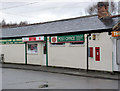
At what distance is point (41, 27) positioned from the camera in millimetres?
19500

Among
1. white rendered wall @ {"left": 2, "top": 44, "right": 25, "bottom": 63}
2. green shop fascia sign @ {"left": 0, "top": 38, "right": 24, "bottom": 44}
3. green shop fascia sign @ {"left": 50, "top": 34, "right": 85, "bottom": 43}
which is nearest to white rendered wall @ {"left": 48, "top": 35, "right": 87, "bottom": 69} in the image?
green shop fascia sign @ {"left": 50, "top": 34, "right": 85, "bottom": 43}

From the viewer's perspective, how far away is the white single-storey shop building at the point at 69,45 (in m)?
13.2

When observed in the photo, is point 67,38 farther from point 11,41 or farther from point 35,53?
point 11,41

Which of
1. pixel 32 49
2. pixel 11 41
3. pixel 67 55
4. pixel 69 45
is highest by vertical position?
pixel 11 41

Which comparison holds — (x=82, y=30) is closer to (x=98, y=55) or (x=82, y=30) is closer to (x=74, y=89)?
(x=98, y=55)

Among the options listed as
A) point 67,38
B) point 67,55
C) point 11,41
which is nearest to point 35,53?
point 67,55

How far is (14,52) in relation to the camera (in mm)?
20578

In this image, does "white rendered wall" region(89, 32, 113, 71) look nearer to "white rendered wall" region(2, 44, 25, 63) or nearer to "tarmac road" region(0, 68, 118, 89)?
"tarmac road" region(0, 68, 118, 89)

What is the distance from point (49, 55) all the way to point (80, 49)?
3.79m

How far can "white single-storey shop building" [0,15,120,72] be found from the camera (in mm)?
13234

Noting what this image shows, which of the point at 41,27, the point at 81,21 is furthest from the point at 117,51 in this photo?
the point at 41,27

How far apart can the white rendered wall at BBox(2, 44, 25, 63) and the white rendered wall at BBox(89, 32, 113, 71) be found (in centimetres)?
937

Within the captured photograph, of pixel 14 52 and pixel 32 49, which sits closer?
pixel 32 49

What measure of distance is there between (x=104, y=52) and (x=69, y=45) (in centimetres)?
352
